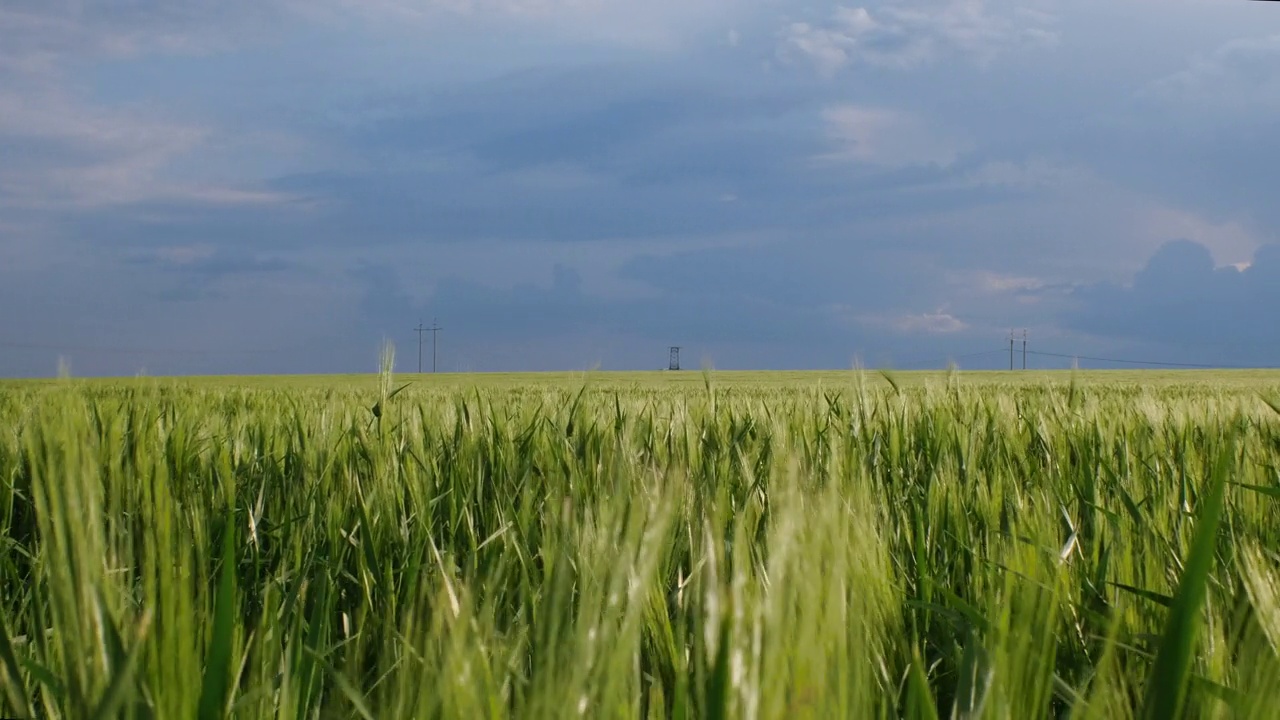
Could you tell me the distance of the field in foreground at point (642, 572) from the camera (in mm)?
507

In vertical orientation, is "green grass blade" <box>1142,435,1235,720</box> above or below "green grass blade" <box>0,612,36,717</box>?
above

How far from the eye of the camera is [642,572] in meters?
0.43

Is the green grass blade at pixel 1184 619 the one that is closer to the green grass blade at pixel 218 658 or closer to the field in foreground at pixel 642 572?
the field in foreground at pixel 642 572

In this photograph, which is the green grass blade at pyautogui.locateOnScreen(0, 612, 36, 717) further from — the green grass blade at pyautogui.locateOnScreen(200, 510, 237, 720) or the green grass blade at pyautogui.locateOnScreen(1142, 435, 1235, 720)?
the green grass blade at pyautogui.locateOnScreen(1142, 435, 1235, 720)

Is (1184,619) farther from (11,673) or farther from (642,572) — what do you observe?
(11,673)

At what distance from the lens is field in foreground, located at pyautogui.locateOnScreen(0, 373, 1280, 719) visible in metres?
0.51

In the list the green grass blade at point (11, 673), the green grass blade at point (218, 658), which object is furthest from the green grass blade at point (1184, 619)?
the green grass blade at point (11, 673)

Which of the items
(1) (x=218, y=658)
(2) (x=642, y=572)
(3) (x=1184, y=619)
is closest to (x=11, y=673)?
(1) (x=218, y=658)

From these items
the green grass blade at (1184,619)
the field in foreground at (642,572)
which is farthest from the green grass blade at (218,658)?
the green grass blade at (1184,619)

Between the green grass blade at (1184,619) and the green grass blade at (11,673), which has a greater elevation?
the green grass blade at (1184,619)

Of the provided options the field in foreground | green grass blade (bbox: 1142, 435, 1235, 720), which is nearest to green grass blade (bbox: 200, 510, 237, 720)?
the field in foreground

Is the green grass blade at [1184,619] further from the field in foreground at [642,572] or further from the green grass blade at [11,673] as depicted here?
the green grass blade at [11,673]

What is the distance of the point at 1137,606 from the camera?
39.3 inches

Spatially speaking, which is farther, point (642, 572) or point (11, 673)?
point (11, 673)
